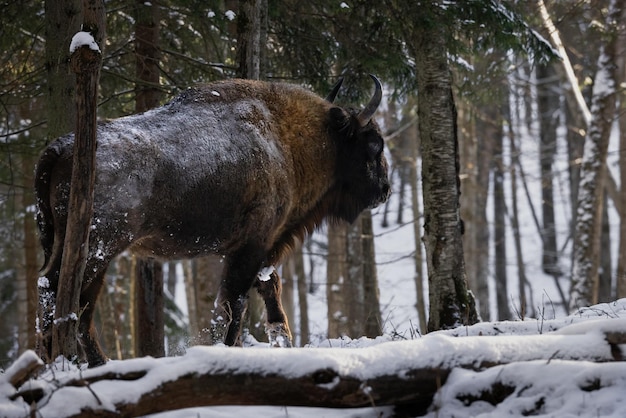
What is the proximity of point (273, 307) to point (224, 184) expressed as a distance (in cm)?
179

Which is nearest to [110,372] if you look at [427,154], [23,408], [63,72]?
[23,408]

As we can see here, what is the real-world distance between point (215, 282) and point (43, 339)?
637 centimetres

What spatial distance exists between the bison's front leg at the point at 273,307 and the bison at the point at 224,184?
0.01 m

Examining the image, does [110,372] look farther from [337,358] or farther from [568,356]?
[568,356]

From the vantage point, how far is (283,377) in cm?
329

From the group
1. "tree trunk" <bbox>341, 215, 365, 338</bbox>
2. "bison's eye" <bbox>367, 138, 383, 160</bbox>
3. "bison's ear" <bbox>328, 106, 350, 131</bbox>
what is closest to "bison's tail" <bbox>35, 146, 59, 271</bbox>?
"bison's ear" <bbox>328, 106, 350, 131</bbox>

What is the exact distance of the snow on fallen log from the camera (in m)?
3.16

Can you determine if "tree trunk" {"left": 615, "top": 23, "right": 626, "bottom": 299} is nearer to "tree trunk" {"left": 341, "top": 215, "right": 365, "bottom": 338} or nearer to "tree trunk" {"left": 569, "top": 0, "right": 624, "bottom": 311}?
"tree trunk" {"left": 569, "top": 0, "right": 624, "bottom": 311}

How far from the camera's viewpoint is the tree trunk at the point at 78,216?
462 cm

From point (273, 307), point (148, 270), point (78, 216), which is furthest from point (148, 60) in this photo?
point (78, 216)

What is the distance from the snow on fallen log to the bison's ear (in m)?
4.18

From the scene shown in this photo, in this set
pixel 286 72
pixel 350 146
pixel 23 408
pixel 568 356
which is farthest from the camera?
pixel 286 72

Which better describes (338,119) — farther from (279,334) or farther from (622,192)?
(622,192)

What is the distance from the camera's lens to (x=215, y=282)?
11250mm
